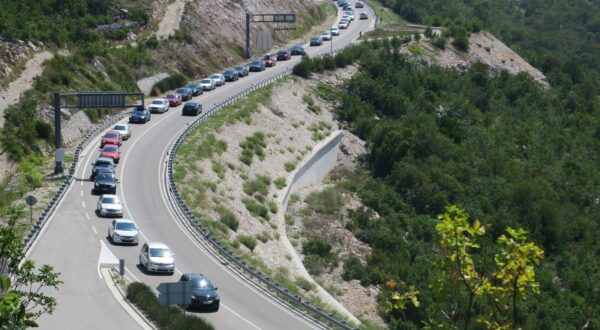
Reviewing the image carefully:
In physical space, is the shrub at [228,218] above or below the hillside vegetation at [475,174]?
above

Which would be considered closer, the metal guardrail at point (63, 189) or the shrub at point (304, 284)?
the metal guardrail at point (63, 189)

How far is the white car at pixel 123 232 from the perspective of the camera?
46.2 m

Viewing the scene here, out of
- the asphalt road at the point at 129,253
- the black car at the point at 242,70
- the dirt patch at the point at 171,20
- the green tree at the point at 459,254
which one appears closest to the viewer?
the green tree at the point at 459,254

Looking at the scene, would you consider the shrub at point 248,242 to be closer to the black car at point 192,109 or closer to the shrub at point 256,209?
the shrub at point 256,209

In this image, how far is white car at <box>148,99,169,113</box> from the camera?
254 ft

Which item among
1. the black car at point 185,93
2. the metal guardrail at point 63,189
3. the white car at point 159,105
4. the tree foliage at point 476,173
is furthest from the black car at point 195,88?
the tree foliage at point 476,173

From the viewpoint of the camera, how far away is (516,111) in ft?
337

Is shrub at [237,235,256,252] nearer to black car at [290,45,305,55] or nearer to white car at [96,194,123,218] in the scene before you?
white car at [96,194,123,218]

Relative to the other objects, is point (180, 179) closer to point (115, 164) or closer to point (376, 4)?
point (115, 164)

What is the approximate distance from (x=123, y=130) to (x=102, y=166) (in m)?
10.2

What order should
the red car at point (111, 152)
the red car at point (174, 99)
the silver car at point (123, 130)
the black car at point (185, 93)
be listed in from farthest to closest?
the black car at point (185, 93)
the red car at point (174, 99)
the silver car at point (123, 130)
the red car at point (111, 152)

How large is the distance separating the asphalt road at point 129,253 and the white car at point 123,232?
376mm

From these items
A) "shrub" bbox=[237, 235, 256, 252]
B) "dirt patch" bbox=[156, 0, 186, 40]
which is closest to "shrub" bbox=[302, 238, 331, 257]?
"shrub" bbox=[237, 235, 256, 252]

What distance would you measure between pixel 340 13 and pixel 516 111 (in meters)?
50.9
